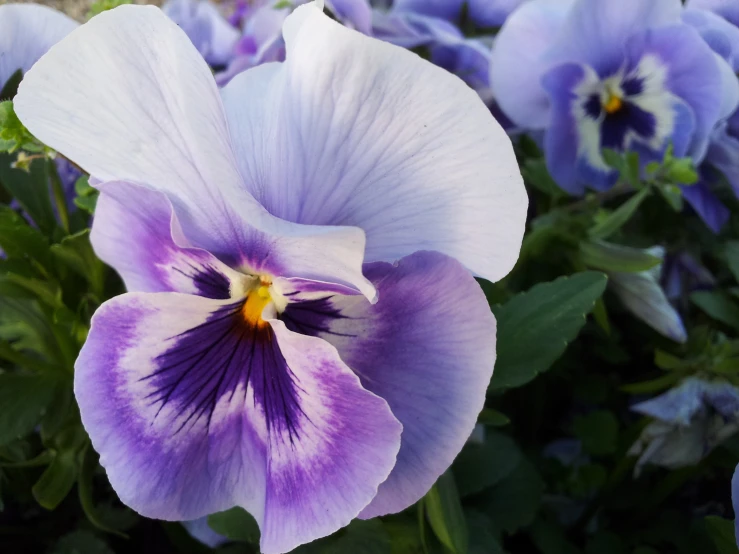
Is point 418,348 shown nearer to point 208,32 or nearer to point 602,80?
point 602,80

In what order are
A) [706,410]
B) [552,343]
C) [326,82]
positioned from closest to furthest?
[326,82]
[552,343]
[706,410]

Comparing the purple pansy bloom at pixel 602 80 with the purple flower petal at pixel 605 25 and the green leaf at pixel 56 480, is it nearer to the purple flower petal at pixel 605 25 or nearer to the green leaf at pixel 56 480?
the purple flower petal at pixel 605 25

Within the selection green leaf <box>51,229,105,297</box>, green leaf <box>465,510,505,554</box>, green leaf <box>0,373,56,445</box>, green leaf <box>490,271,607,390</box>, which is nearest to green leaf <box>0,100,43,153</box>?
green leaf <box>51,229,105,297</box>

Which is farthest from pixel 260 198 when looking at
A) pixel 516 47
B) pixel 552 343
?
pixel 516 47

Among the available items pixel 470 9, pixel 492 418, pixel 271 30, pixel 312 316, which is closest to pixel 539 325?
pixel 492 418

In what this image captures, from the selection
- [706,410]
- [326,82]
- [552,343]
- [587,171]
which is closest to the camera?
[326,82]

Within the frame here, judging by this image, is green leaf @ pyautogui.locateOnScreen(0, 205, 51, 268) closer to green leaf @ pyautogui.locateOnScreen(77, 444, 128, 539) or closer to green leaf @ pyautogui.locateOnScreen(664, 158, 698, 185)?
green leaf @ pyautogui.locateOnScreen(77, 444, 128, 539)

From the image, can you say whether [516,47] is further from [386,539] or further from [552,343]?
[386,539]
